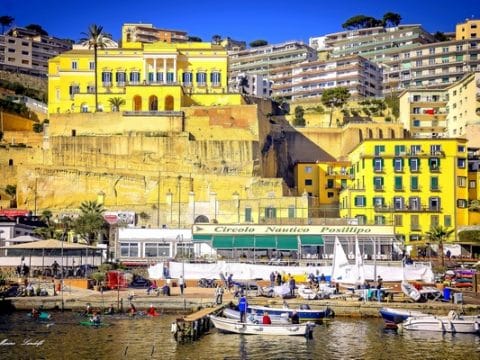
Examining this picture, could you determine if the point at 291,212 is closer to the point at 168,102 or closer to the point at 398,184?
the point at 398,184

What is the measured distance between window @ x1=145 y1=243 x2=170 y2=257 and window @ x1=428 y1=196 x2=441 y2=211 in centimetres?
2301

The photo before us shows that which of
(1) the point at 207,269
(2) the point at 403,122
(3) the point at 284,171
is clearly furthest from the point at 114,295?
(2) the point at 403,122

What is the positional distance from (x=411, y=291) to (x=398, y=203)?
922 inches

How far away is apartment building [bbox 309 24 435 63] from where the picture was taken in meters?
122

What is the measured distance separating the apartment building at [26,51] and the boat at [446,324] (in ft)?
316

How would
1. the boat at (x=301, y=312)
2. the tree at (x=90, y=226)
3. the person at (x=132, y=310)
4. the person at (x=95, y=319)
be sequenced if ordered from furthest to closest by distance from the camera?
the tree at (x=90, y=226) → the person at (x=132, y=310) → the boat at (x=301, y=312) → the person at (x=95, y=319)

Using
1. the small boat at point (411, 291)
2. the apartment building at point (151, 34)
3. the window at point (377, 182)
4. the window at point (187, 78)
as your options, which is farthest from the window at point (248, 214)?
the apartment building at point (151, 34)

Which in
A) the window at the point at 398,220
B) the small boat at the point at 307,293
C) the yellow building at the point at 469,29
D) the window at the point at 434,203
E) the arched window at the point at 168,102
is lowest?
the small boat at the point at 307,293

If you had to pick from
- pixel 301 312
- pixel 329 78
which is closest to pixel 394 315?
pixel 301 312

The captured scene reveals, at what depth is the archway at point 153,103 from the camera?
7881 centimetres

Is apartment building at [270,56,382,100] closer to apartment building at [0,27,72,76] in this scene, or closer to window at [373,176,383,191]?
apartment building at [0,27,72,76]

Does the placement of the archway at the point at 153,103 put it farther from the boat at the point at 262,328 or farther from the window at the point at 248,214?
the boat at the point at 262,328

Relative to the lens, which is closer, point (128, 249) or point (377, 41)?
point (128, 249)

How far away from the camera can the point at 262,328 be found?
116 ft
